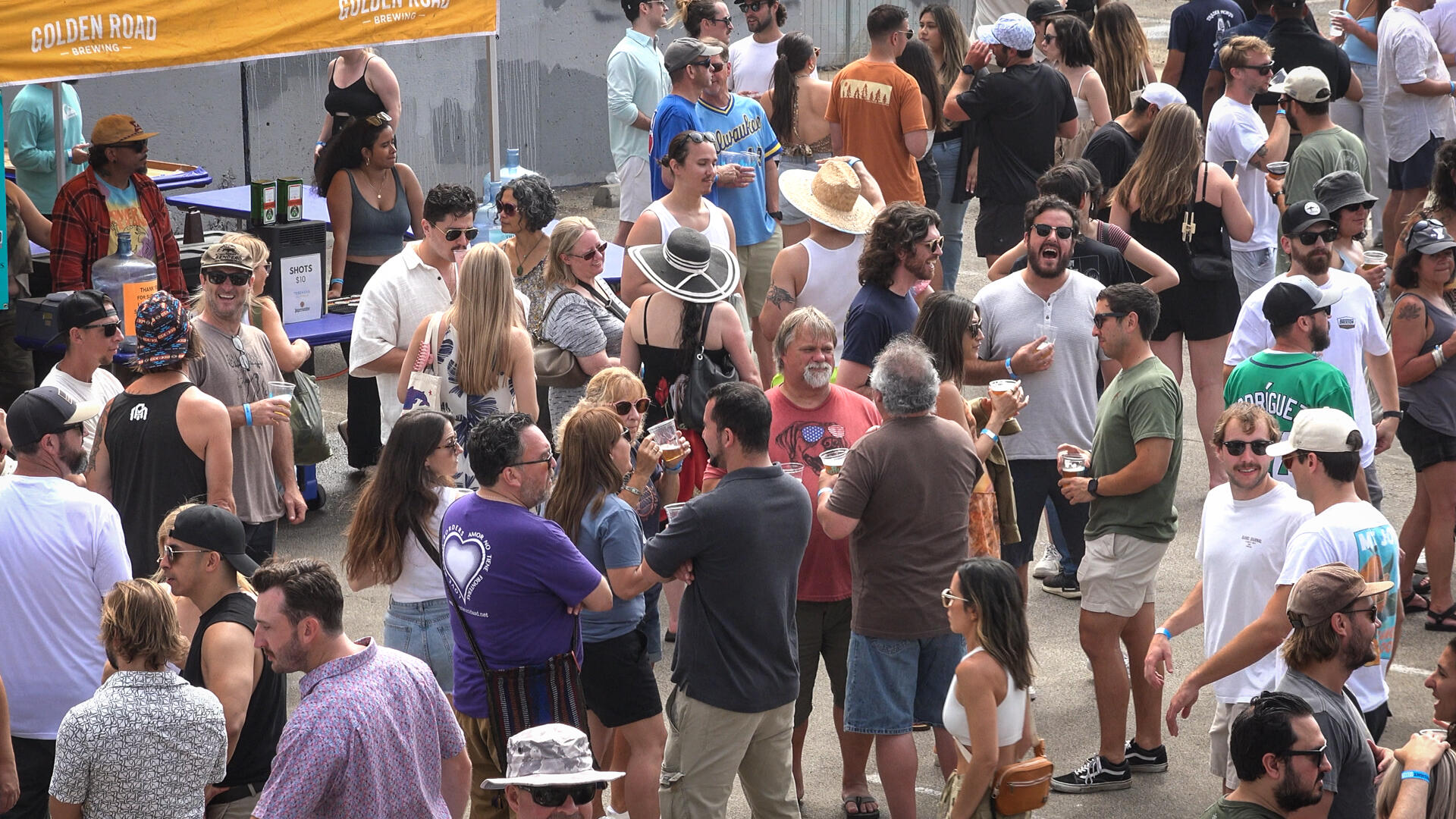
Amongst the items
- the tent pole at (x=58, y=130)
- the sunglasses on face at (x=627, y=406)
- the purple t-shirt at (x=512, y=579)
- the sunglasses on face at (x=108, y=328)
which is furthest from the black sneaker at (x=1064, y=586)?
the tent pole at (x=58, y=130)

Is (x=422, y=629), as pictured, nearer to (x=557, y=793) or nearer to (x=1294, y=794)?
(x=557, y=793)

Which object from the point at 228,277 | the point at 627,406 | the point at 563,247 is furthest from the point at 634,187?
the point at 627,406

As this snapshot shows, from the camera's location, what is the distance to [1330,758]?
3992 mm

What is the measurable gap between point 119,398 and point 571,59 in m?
10.7

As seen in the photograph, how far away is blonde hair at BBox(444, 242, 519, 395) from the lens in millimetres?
6207

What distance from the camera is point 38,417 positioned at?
15.9 feet

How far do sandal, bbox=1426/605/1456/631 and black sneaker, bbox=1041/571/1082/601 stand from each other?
1.62 meters

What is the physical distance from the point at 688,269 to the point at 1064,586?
2.58 metres

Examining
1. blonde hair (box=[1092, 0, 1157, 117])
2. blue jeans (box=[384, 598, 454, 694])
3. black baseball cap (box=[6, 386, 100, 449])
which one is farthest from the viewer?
blonde hair (box=[1092, 0, 1157, 117])

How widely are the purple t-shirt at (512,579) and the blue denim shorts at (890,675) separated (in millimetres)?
1123

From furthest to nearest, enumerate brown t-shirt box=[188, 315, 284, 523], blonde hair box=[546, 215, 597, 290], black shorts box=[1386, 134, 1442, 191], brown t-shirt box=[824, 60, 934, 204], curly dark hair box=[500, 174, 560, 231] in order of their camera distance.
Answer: black shorts box=[1386, 134, 1442, 191], brown t-shirt box=[824, 60, 934, 204], curly dark hair box=[500, 174, 560, 231], blonde hair box=[546, 215, 597, 290], brown t-shirt box=[188, 315, 284, 523]

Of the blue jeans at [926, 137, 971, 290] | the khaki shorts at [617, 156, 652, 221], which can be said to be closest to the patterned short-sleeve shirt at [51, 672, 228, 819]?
the khaki shorts at [617, 156, 652, 221]

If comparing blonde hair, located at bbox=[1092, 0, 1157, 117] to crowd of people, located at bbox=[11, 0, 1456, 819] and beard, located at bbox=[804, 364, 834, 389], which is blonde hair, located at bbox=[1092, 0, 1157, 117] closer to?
crowd of people, located at bbox=[11, 0, 1456, 819]

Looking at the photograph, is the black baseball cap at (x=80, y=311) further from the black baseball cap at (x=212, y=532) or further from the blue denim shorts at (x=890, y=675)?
the blue denim shorts at (x=890, y=675)
